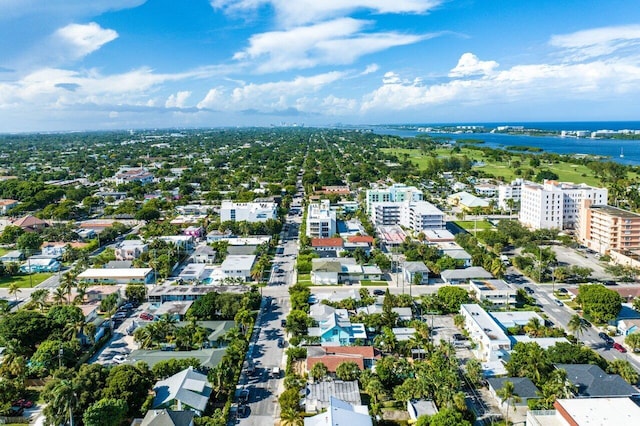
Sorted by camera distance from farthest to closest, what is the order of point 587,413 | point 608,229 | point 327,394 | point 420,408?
point 608,229 → point 327,394 → point 420,408 → point 587,413

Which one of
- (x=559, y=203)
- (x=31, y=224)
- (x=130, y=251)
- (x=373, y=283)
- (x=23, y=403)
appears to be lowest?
(x=23, y=403)

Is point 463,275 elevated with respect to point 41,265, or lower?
lower

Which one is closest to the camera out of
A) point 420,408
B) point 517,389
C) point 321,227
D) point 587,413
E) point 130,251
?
point 587,413

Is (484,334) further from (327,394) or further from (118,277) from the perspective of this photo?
(118,277)

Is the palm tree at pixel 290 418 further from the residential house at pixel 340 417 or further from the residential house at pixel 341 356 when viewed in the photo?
the residential house at pixel 341 356

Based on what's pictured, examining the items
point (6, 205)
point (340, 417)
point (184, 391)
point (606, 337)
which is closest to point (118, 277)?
point (184, 391)

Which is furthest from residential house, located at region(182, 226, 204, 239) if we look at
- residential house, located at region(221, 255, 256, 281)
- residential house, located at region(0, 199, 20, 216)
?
residential house, located at region(0, 199, 20, 216)

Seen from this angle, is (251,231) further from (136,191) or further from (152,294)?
(136,191)

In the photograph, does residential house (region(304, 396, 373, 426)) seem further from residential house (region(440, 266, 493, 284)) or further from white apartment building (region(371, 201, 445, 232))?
white apartment building (region(371, 201, 445, 232))
